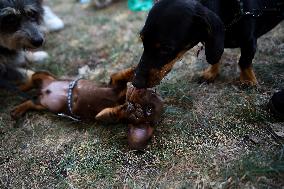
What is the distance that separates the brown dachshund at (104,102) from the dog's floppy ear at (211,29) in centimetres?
52

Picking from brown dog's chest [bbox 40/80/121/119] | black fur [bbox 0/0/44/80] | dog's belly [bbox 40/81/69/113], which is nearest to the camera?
brown dog's chest [bbox 40/80/121/119]

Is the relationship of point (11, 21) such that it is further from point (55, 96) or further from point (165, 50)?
→ point (165, 50)

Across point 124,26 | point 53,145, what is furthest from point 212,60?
point 124,26

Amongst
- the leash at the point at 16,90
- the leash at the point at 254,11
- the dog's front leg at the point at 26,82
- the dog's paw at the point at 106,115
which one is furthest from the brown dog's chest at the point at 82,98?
the leash at the point at 254,11

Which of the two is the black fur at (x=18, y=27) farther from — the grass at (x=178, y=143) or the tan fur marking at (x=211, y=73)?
the tan fur marking at (x=211, y=73)

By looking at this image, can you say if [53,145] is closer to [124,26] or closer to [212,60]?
[212,60]

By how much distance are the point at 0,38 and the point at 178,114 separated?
1.71 m

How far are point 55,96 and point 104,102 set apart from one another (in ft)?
1.45

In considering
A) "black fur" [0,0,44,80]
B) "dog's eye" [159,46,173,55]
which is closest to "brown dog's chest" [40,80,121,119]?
"black fur" [0,0,44,80]

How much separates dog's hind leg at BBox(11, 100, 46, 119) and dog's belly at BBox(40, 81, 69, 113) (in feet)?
0.36

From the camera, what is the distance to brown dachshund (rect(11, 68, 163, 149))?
2621mm

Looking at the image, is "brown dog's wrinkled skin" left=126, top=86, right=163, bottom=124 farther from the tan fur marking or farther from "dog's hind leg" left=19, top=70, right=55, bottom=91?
"dog's hind leg" left=19, top=70, right=55, bottom=91

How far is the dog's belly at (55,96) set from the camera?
3.00 metres

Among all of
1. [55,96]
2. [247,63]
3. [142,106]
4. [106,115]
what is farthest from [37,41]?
[247,63]
